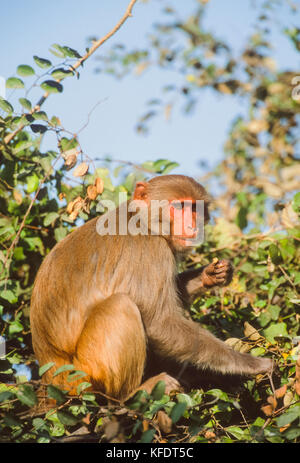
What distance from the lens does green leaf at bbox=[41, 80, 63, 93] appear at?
4121mm

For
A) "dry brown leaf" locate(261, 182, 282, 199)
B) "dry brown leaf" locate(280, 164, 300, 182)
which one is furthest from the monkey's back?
"dry brown leaf" locate(280, 164, 300, 182)

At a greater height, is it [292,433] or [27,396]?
[27,396]

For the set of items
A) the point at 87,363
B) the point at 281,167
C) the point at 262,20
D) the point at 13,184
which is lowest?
the point at 87,363

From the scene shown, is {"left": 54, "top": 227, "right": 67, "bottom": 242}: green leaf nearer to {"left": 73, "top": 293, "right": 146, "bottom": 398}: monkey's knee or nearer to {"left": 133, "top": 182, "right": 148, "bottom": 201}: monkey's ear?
{"left": 133, "top": 182, "right": 148, "bottom": 201}: monkey's ear

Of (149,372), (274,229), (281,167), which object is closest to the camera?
(149,372)

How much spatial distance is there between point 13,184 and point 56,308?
152 cm

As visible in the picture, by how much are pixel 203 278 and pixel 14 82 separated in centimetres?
235

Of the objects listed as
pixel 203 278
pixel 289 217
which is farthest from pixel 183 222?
pixel 289 217

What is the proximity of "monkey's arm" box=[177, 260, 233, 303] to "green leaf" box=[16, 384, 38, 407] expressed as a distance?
2.17m

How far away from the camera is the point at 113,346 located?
3668 mm

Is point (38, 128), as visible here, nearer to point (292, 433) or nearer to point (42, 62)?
point (42, 62)

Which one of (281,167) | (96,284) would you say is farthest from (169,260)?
(281,167)

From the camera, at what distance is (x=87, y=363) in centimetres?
369

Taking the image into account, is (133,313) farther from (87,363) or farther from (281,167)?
(281,167)
